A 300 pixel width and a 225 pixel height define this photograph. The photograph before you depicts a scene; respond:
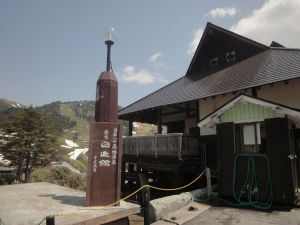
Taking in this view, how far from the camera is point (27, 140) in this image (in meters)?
20.1

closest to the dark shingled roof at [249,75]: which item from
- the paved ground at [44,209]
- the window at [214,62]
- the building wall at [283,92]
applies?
the building wall at [283,92]

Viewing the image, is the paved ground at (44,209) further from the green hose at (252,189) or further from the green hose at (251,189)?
the green hose at (252,189)

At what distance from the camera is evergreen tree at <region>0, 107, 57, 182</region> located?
19.5 meters

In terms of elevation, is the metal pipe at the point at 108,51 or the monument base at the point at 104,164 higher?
the metal pipe at the point at 108,51

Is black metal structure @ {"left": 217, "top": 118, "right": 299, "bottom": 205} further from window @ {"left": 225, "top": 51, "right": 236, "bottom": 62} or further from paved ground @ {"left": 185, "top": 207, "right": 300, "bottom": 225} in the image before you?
window @ {"left": 225, "top": 51, "right": 236, "bottom": 62}

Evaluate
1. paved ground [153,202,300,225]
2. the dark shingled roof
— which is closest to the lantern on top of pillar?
paved ground [153,202,300,225]

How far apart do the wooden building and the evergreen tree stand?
408 inches

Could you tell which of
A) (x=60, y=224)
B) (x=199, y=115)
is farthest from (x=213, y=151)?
(x=60, y=224)

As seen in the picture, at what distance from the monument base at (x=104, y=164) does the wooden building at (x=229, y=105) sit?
4.03m

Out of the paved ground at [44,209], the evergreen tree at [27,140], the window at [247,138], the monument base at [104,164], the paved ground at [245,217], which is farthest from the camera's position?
the evergreen tree at [27,140]

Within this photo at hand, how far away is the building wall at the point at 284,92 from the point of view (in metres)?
9.02

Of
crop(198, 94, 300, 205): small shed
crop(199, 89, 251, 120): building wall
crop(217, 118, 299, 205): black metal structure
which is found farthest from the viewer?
crop(199, 89, 251, 120): building wall

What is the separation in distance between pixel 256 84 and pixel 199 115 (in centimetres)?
369

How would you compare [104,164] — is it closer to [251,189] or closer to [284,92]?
[251,189]
